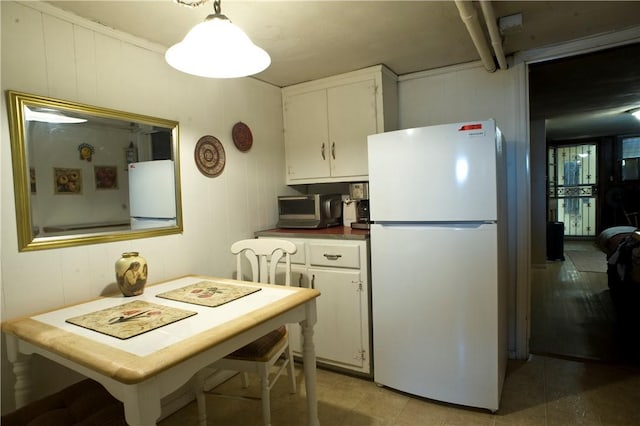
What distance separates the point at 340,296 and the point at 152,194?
1.27 meters

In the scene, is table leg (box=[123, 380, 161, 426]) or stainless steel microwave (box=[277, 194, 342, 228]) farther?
stainless steel microwave (box=[277, 194, 342, 228])

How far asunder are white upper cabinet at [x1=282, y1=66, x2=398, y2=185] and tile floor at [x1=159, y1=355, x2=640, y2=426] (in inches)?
57.2

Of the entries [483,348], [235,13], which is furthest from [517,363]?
[235,13]

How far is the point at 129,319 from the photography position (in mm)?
A: 1330

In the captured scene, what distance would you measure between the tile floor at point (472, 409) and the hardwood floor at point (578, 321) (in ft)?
0.78

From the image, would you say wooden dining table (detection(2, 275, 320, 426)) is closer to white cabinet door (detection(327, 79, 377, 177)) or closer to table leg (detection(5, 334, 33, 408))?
table leg (detection(5, 334, 33, 408))

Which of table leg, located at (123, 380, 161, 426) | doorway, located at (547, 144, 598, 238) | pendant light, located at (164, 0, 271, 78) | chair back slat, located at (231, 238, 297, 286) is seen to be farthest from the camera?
doorway, located at (547, 144, 598, 238)

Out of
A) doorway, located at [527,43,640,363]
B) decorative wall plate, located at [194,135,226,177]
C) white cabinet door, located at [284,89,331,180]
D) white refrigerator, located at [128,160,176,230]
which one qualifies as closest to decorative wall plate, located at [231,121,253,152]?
decorative wall plate, located at [194,135,226,177]

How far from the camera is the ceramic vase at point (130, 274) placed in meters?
1.61

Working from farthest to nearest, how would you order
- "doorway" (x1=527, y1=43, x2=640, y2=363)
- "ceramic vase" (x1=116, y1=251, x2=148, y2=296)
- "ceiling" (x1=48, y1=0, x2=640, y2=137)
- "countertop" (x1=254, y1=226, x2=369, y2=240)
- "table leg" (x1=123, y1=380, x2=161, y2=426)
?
"doorway" (x1=527, y1=43, x2=640, y2=363) < "countertop" (x1=254, y1=226, x2=369, y2=240) < "ceiling" (x1=48, y1=0, x2=640, y2=137) < "ceramic vase" (x1=116, y1=251, x2=148, y2=296) < "table leg" (x1=123, y1=380, x2=161, y2=426)

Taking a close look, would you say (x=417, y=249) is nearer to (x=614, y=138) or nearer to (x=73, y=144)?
(x=73, y=144)

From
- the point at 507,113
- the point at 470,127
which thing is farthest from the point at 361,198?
the point at 507,113

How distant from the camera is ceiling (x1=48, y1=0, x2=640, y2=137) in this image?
172 centimetres

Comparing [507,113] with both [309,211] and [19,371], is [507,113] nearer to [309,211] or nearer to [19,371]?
[309,211]
